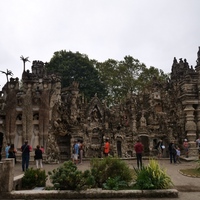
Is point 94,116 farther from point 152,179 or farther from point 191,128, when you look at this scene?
point 152,179

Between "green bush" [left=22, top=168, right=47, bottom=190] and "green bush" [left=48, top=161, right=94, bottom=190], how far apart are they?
116 cm

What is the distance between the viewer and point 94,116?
24.1 metres

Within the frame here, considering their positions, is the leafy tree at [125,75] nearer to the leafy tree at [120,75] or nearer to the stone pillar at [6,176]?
the leafy tree at [120,75]

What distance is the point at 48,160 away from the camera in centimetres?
1920

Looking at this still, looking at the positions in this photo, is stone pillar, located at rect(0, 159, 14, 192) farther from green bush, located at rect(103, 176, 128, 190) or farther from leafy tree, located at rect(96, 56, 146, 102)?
leafy tree, located at rect(96, 56, 146, 102)

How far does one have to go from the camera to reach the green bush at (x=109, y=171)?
365 inches

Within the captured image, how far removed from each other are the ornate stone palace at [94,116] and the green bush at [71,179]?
438 inches

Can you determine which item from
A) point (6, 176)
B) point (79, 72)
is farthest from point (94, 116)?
point (79, 72)

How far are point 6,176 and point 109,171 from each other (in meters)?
3.53

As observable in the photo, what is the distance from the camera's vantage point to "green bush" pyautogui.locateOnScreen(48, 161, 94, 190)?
8.35 meters

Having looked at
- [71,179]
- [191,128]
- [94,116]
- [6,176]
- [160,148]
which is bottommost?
[71,179]

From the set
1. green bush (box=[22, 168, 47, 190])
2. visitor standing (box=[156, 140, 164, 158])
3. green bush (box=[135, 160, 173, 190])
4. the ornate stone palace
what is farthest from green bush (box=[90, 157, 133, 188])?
visitor standing (box=[156, 140, 164, 158])

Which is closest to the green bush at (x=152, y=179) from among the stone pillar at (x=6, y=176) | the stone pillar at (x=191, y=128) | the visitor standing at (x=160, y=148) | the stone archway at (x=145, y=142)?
the stone pillar at (x=6, y=176)

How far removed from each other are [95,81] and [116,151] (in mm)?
17830
